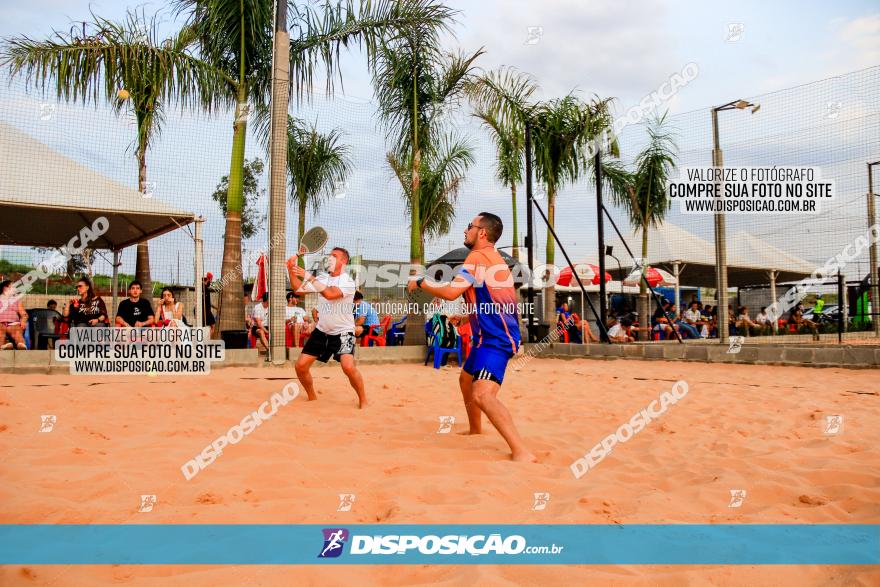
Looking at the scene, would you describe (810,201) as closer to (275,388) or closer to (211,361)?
(275,388)

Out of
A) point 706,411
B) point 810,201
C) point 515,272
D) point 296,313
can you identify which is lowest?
point 706,411

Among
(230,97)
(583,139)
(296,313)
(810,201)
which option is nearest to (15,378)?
(296,313)

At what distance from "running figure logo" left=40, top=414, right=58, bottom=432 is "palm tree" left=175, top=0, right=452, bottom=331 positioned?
5824 millimetres

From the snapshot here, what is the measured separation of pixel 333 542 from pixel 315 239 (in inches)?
329

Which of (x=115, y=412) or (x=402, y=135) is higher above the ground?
(x=402, y=135)

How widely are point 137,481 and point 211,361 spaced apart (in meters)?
6.48

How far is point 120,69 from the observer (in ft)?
33.5

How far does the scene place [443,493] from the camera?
3023 millimetres

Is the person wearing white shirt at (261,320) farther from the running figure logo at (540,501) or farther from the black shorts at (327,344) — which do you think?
the running figure logo at (540,501)

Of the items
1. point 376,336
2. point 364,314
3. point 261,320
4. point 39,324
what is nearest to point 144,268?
point 39,324

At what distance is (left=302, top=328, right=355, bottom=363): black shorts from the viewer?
6.02m

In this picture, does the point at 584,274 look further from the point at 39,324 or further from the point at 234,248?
the point at 39,324

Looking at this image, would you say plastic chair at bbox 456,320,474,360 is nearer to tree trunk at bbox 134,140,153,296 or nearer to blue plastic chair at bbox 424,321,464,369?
blue plastic chair at bbox 424,321,464,369

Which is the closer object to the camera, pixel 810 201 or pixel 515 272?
pixel 810 201
